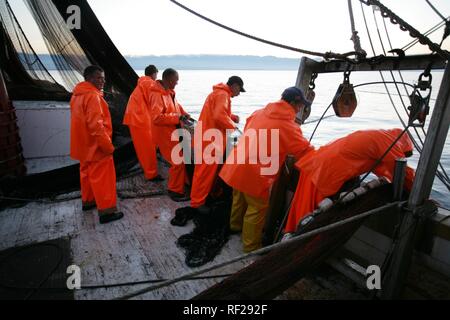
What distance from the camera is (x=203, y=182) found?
400 centimetres

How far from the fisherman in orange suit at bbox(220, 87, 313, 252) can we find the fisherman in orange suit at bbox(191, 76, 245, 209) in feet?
2.29

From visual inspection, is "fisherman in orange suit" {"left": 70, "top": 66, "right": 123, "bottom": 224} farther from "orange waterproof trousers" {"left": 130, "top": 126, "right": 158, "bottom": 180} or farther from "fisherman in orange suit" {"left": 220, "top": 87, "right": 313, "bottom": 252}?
"fisherman in orange suit" {"left": 220, "top": 87, "right": 313, "bottom": 252}

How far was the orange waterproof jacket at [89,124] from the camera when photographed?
11.1ft

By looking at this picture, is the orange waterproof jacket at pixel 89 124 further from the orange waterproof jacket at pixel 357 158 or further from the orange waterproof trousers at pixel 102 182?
the orange waterproof jacket at pixel 357 158

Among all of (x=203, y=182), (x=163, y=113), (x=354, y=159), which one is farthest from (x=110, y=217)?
(x=354, y=159)

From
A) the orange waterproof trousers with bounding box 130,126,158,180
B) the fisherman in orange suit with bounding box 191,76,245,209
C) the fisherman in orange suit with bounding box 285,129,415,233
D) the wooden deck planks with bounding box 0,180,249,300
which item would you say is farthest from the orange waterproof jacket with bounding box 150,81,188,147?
the fisherman in orange suit with bounding box 285,129,415,233

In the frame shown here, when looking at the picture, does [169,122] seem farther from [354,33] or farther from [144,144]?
[354,33]

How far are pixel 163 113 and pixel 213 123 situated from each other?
1.05 meters

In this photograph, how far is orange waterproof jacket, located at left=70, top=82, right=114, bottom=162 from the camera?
3398 millimetres

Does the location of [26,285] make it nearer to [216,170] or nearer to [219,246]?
[219,246]

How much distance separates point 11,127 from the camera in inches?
173

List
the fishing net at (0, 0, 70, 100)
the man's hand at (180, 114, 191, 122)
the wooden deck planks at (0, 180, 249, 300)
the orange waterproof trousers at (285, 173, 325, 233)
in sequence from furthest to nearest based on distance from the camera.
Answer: the fishing net at (0, 0, 70, 100) → the man's hand at (180, 114, 191, 122) → the wooden deck planks at (0, 180, 249, 300) → the orange waterproof trousers at (285, 173, 325, 233)
